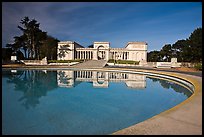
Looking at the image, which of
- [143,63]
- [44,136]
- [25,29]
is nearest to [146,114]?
[44,136]

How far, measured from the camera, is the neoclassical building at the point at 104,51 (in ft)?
183

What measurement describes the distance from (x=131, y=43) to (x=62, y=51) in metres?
24.6

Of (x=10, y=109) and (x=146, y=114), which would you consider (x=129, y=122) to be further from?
(x=10, y=109)

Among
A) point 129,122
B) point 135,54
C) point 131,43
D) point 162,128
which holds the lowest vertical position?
point 129,122

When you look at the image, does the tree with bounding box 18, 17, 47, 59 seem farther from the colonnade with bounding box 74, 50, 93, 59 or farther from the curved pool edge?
the curved pool edge

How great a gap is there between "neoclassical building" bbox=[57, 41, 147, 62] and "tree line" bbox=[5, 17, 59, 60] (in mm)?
3419

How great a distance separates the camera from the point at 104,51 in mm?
57781

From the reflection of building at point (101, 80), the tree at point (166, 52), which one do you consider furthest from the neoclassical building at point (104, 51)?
the reflection of building at point (101, 80)

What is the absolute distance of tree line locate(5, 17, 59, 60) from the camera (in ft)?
141

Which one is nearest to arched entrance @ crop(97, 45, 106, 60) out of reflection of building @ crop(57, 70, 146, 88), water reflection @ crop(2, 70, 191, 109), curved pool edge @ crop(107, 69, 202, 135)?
reflection of building @ crop(57, 70, 146, 88)

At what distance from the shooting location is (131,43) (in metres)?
56.6

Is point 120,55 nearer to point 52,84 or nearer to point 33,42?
point 33,42

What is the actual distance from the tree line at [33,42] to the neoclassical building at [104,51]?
3419 mm

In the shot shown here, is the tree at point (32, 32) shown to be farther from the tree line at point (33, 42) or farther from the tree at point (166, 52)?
the tree at point (166, 52)
